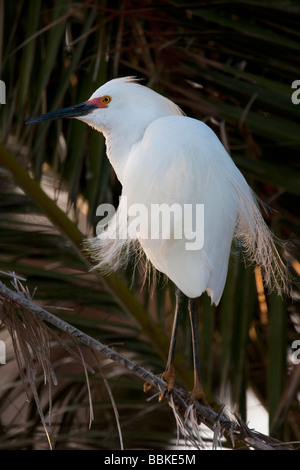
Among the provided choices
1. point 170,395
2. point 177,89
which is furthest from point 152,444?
point 177,89

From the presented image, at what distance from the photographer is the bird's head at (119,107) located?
6.95ft

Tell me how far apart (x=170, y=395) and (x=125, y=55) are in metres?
1.32

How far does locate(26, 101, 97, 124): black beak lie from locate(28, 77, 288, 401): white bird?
13 centimetres

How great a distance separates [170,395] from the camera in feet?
5.38

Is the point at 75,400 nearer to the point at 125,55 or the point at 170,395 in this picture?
the point at 170,395

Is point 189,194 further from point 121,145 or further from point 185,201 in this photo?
point 121,145

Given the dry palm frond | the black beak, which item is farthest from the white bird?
the dry palm frond

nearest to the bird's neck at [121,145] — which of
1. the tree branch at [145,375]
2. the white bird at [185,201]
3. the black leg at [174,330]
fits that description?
the white bird at [185,201]

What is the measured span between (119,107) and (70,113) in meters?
0.14

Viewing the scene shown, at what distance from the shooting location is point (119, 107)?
2168 millimetres

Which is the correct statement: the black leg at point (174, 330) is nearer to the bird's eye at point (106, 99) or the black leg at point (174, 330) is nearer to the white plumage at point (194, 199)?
the white plumage at point (194, 199)

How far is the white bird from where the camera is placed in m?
1.82

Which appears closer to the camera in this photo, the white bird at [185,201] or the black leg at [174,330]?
the white bird at [185,201]
